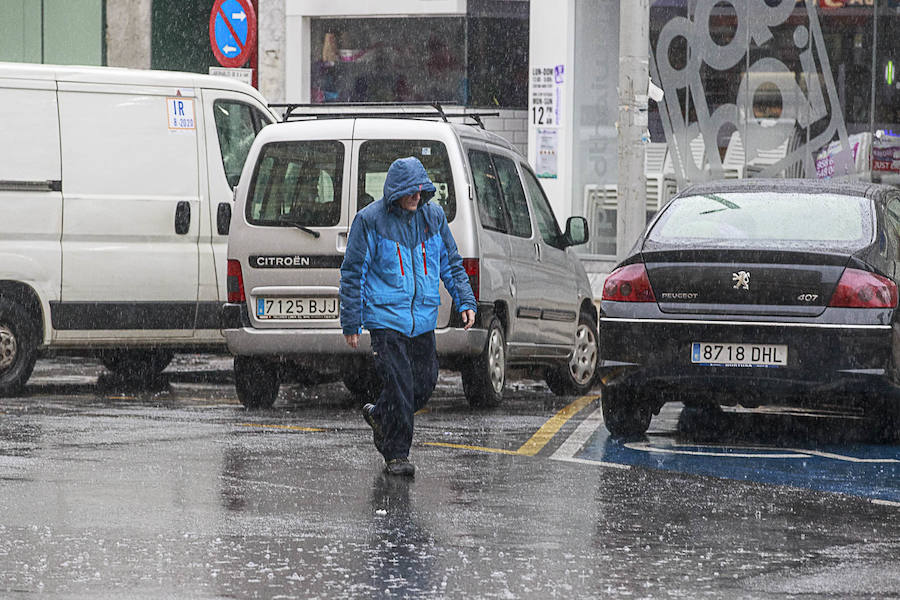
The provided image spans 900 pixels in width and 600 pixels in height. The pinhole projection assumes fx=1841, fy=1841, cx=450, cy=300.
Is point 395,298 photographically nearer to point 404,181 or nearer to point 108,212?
point 404,181

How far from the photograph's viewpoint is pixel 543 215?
13.8 meters

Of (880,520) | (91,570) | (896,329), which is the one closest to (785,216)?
(896,329)

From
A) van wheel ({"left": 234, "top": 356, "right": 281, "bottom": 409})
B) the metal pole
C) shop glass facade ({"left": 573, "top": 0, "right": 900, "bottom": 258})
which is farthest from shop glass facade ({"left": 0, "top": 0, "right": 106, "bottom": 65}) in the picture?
van wheel ({"left": 234, "top": 356, "right": 281, "bottom": 409})

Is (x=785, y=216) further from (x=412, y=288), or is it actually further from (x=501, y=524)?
(x=501, y=524)

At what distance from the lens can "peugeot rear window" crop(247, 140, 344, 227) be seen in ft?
39.8

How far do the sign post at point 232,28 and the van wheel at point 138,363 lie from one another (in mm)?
7547

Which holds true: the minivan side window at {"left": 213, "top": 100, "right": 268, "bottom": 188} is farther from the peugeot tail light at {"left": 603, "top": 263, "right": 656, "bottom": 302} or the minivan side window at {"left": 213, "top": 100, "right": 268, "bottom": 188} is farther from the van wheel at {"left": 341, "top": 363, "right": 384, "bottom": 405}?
the peugeot tail light at {"left": 603, "top": 263, "right": 656, "bottom": 302}

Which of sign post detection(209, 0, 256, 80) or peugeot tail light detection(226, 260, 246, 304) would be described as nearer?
peugeot tail light detection(226, 260, 246, 304)

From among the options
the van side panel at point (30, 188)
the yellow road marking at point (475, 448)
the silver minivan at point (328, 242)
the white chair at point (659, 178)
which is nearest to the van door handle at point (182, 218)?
the van side panel at point (30, 188)

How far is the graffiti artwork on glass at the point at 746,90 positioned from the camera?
66.0 ft

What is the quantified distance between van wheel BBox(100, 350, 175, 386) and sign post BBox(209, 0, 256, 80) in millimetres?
7547

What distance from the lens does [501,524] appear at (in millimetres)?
7348

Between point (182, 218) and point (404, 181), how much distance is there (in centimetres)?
473

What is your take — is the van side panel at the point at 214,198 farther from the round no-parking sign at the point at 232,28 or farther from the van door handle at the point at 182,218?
the round no-parking sign at the point at 232,28
